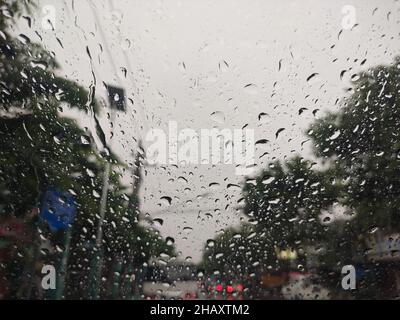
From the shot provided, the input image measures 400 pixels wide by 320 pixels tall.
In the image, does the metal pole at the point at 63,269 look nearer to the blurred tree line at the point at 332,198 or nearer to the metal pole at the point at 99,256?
the metal pole at the point at 99,256

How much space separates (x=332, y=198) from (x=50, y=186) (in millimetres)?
1709

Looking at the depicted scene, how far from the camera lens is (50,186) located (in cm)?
192

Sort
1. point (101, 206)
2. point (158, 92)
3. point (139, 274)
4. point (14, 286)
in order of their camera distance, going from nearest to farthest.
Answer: point (14, 286) < point (139, 274) < point (101, 206) < point (158, 92)

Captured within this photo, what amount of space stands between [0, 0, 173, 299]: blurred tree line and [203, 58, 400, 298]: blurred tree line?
523 millimetres

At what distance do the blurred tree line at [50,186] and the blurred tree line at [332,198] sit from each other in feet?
1.72

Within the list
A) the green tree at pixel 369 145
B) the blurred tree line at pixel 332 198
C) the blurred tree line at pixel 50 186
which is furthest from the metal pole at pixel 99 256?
the green tree at pixel 369 145

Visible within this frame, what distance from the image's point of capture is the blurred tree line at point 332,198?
1841 mm

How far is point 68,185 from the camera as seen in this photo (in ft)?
6.41

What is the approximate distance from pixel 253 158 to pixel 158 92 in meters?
0.83

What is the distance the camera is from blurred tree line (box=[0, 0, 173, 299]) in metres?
1.75

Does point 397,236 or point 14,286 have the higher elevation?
point 397,236

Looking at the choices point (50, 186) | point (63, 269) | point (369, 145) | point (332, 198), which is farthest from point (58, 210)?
point (369, 145)
